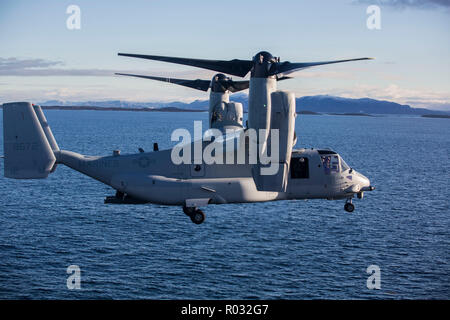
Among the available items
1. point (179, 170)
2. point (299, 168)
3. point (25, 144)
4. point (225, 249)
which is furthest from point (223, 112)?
point (25, 144)

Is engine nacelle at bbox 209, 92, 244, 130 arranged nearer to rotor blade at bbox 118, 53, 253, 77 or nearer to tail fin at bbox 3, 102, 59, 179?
rotor blade at bbox 118, 53, 253, 77

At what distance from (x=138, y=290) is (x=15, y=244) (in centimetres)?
1737

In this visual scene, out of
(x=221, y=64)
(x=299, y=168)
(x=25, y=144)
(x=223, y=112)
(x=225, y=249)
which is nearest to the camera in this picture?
Result: (x=221, y=64)

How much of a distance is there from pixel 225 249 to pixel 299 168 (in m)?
16.2

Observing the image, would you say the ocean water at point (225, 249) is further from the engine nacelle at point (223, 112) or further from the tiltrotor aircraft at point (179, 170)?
the engine nacelle at point (223, 112)

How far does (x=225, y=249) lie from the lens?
51219 millimetres

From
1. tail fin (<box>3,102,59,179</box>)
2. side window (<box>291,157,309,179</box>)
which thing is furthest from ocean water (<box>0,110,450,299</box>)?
tail fin (<box>3,102,59,179</box>)

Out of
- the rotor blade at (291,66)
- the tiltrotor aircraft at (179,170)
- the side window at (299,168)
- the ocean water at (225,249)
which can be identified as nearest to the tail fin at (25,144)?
the tiltrotor aircraft at (179,170)

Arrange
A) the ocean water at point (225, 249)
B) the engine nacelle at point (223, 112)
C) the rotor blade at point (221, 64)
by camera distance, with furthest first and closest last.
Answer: the engine nacelle at point (223, 112) < the ocean water at point (225, 249) < the rotor blade at point (221, 64)

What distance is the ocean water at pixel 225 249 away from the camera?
4450cm

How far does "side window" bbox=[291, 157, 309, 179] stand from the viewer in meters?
38.5

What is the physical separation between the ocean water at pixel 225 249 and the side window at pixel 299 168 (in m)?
11.4

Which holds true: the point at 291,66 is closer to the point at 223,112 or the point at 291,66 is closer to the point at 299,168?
the point at 299,168
